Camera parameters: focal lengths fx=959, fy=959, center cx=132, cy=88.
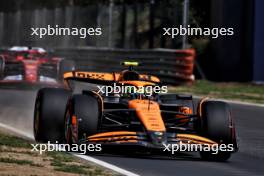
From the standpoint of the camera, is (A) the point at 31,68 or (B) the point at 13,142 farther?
(A) the point at 31,68

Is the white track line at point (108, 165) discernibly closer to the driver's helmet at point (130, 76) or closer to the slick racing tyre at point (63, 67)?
the driver's helmet at point (130, 76)

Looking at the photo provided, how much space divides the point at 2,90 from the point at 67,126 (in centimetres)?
1257

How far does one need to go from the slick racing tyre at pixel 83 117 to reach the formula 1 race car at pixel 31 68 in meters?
11.8

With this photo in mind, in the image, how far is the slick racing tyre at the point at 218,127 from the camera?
38.3 ft

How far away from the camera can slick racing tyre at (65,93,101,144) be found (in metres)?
11.5

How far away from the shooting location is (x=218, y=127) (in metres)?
11.7

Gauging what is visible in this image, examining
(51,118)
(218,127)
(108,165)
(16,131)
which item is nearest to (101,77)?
(51,118)

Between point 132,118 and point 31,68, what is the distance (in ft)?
39.2

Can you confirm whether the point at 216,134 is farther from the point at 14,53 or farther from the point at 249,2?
the point at 249,2

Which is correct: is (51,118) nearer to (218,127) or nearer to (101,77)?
(101,77)

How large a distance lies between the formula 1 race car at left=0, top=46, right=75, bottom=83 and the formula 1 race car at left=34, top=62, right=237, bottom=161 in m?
10.6

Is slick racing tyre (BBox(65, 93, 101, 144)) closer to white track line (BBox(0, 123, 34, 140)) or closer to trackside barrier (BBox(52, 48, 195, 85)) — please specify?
white track line (BBox(0, 123, 34, 140))

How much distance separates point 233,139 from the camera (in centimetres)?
1168

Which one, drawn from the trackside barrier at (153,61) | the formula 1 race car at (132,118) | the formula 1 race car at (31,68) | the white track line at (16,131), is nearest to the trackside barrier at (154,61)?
the trackside barrier at (153,61)
